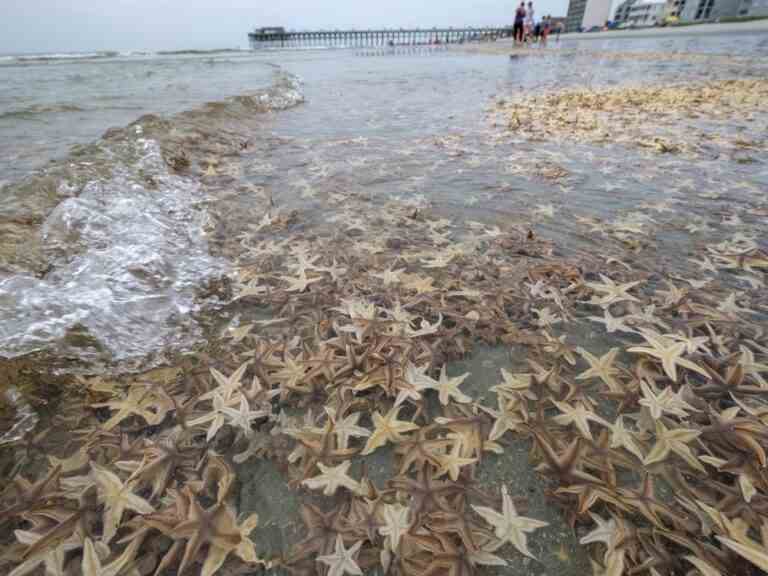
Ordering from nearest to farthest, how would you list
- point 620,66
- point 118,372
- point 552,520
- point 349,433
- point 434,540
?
Result: point 434,540, point 552,520, point 349,433, point 118,372, point 620,66

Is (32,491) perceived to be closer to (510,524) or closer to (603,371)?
(510,524)

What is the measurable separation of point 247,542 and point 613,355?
2.83 metres

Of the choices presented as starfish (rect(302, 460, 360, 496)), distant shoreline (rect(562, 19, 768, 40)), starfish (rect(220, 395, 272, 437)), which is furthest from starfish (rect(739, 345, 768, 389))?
distant shoreline (rect(562, 19, 768, 40))

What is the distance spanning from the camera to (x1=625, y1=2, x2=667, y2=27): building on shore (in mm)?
127688

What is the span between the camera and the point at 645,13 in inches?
5315

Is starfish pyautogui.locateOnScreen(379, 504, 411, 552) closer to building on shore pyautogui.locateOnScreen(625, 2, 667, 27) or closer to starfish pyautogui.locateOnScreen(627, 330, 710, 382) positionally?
starfish pyautogui.locateOnScreen(627, 330, 710, 382)

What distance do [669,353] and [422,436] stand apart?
6.53 feet

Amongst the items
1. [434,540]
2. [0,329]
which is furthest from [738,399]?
[0,329]

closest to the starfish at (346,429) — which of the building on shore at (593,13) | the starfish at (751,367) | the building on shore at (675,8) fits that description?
the starfish at (751,367)

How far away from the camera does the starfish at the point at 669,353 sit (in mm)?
2801

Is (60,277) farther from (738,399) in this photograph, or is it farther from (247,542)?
(738,399)

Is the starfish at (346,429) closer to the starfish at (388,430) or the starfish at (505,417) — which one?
the starfish at (388,430)

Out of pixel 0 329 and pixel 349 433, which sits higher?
pixel 0 329

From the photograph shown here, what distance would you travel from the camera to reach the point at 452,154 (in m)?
8.45
